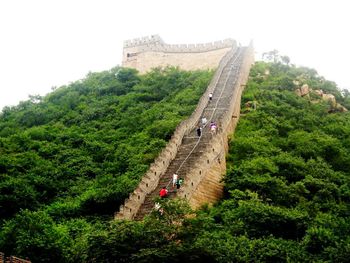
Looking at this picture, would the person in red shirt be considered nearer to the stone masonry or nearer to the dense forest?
the dense forest

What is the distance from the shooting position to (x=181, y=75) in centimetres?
5234

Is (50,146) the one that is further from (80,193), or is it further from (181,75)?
(181,75)

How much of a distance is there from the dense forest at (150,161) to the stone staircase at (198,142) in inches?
60.7

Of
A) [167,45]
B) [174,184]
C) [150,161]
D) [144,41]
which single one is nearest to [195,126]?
[150,161]

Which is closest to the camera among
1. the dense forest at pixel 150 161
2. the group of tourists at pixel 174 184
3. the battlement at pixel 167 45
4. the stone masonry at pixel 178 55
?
the dense forest at pixel 150 161

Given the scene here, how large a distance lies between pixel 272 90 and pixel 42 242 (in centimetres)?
2794

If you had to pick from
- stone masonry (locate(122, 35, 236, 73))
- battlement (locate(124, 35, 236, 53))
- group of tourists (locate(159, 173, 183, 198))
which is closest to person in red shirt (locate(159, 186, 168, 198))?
group of tourists (locate(159, 173, 183, 198))

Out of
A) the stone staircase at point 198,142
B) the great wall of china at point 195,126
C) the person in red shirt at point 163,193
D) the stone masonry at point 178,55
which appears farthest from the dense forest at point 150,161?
the stone masonry at point 178,55

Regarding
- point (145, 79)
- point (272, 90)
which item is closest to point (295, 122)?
point (272, 90)

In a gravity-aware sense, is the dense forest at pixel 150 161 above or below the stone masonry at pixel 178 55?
below

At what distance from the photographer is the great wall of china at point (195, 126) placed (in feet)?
91.4

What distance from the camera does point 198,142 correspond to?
33344mm

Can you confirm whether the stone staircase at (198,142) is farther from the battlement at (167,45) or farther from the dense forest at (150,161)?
the battlement at (167,45)

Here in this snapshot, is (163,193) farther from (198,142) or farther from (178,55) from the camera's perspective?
(178,55)
